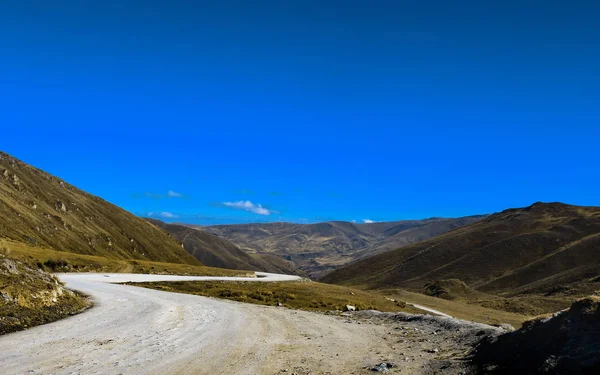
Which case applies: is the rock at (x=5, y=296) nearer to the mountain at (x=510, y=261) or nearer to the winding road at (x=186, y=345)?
the winding road at (x=186, y=345)

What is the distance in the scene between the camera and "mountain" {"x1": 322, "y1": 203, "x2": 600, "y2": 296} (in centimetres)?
11256

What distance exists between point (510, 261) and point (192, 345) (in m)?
154

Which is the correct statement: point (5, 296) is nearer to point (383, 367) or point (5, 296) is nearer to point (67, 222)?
point (383, 367)

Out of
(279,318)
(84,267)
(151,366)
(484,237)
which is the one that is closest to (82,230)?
(84,267)

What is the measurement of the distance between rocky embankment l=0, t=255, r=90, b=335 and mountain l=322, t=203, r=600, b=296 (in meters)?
98.3

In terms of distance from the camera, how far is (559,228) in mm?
165000

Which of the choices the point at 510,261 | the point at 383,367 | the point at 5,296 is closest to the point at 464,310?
the point at 383,367

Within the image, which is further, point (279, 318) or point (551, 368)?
point (279, 318)

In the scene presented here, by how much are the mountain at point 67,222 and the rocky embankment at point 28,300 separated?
80.4m

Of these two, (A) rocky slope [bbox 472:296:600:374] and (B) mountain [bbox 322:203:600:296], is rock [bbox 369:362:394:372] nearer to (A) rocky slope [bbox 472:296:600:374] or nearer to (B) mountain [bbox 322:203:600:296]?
(A) rocky slope [bbox 472:296:600:374]

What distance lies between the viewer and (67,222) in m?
138

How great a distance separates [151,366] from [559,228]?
18489cm

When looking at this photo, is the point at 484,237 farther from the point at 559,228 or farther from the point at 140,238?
the point at 140,238

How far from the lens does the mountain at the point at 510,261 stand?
113m
